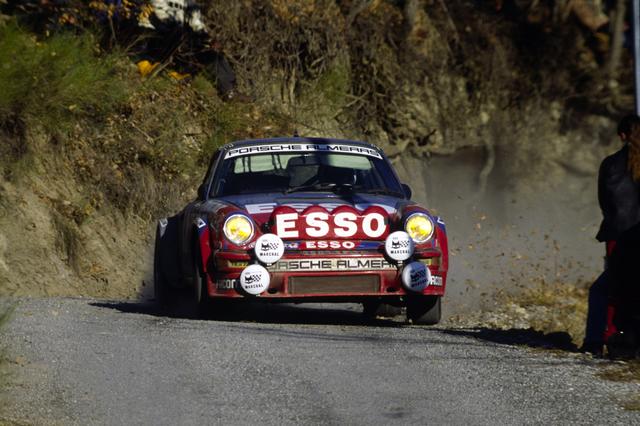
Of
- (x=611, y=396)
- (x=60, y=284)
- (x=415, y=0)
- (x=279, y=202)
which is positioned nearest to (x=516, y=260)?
(x=415, y=0)

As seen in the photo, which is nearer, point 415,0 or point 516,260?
point 516,260

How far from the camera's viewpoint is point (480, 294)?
17.0 m

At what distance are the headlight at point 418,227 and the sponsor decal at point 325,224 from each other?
0.18 m

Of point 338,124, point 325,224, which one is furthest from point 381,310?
point 338,124

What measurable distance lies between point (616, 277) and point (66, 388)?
3760 millimetres

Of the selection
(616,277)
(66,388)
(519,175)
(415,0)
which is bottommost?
(66,388)

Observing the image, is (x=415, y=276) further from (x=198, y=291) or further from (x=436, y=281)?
(x=198, y=291)

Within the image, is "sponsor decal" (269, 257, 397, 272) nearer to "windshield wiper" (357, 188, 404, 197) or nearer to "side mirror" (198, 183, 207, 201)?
"windshield wiper" (357, 188, 404, 197)

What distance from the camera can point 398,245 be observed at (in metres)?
10.1

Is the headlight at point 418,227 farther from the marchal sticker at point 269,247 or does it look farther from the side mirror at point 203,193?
the side mirror at point 203,193

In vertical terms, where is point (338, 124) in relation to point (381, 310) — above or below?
above

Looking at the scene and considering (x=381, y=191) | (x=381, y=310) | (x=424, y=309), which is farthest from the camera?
(x=381, y=310)

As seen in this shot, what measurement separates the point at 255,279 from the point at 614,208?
2691 mm

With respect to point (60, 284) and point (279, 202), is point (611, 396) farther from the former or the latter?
point (60, 284)
